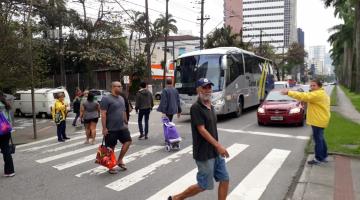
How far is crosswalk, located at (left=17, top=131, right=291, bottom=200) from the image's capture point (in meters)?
7.25

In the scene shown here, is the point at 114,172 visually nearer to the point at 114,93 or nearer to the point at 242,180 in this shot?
the point at 114,93

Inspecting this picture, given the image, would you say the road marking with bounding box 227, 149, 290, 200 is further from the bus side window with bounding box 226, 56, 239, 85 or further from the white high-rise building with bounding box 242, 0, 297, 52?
the white high-rise building with bounding box 242, 0, 297, 52

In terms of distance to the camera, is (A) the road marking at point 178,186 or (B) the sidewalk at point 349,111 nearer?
(A) the road marking at point 178,186

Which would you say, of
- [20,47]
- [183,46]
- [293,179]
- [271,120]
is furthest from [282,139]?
[183,46]

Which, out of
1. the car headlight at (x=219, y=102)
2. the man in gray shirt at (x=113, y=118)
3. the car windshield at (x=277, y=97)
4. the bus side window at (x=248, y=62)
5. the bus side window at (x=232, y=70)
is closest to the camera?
the man in gray shirt at (x=113, y=118)

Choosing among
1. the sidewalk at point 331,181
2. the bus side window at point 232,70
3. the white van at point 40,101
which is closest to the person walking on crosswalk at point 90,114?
the bus side window at point 232,70

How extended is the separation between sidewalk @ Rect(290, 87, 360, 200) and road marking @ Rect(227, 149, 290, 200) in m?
0.60

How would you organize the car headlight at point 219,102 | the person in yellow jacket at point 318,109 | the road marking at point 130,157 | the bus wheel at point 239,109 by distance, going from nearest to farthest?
the person in yellow jacket at point 318,109, the road marking at point 130,157, the car headlight at point 219,102, the bus wheel at point 239,109

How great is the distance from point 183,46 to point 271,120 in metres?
87.0

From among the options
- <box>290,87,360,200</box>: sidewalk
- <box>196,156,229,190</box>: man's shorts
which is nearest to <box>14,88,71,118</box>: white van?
<box>290,87,360,200</box>: sidewalk

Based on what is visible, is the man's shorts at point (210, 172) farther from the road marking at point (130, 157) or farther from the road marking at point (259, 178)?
the road marking at point (130, 157)

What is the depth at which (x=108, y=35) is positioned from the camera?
132 ft

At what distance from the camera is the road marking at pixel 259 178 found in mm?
6852

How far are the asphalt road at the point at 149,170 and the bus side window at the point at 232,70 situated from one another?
478 centimetres
